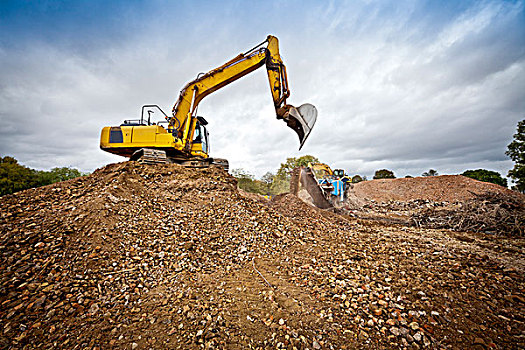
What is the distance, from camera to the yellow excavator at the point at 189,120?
5879 mm

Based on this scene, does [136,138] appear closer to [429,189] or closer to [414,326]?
[414,326]

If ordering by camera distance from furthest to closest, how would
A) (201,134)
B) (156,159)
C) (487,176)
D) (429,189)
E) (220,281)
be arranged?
(487,176) < (429,189) < (201,134) < (156,159) < (220,281)

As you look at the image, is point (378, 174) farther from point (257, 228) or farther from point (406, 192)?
point (257, 228)

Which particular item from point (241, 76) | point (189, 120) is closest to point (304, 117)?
point (241, 76)

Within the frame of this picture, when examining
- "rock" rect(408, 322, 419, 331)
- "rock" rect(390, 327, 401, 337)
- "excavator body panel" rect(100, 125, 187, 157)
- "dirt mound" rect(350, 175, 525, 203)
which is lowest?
"rock" rect(390, 327, 401, 337)

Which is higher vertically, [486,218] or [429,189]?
[429,189]

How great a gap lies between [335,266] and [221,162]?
17.0 ft

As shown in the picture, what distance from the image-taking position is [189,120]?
6.79 meters

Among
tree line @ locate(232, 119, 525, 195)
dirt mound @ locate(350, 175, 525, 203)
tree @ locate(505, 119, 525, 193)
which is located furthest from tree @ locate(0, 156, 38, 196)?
tree @ locate(505, 119, 525, 193)

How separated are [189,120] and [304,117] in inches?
146

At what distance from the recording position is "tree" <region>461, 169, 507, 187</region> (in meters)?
A: 24.2

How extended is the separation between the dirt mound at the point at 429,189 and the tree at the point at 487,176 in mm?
5514

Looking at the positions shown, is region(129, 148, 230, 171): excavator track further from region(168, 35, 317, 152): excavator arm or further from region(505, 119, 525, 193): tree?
region(505, 119, 525, 193): tree

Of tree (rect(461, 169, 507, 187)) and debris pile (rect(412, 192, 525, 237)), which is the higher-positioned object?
tree (rect(461, 169, 507, 187))
